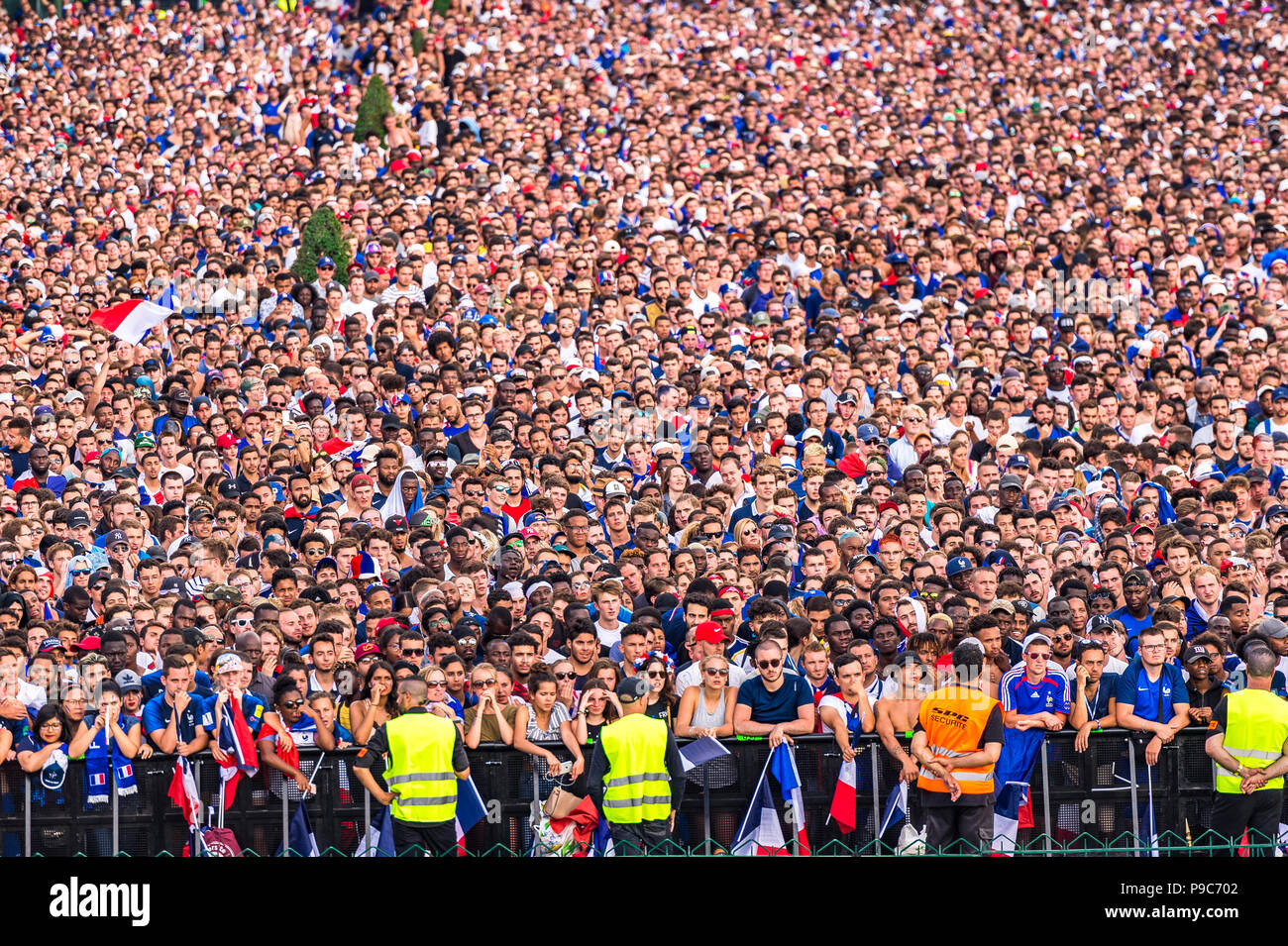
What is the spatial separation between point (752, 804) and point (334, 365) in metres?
8.18

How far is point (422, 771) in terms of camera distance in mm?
11266

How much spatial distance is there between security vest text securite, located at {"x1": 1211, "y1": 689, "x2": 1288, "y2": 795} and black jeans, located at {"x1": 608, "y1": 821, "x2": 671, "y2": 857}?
327cm

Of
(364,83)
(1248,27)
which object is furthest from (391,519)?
(1248,27)

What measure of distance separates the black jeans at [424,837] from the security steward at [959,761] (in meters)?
2.77

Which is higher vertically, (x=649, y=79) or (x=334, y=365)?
(x=649, y=79)

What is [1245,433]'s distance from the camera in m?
17.4

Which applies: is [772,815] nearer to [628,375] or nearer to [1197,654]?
[1197,654]

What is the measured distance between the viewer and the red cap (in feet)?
41.3

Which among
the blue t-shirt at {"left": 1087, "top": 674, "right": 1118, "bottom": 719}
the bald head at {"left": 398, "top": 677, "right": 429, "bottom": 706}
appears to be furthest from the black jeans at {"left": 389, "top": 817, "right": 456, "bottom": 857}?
the blue t-shirt at {"left": 1087, "top": 674, "right": 1118, "bottom": 719}

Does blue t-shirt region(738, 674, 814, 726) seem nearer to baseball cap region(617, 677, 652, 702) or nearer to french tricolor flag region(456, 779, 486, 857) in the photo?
baseball cap region(617, 677, 652, 702)

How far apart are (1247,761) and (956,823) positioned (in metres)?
1.72

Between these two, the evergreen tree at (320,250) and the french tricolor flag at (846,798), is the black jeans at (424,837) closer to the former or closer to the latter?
the french tricolor flag at (846,798)
